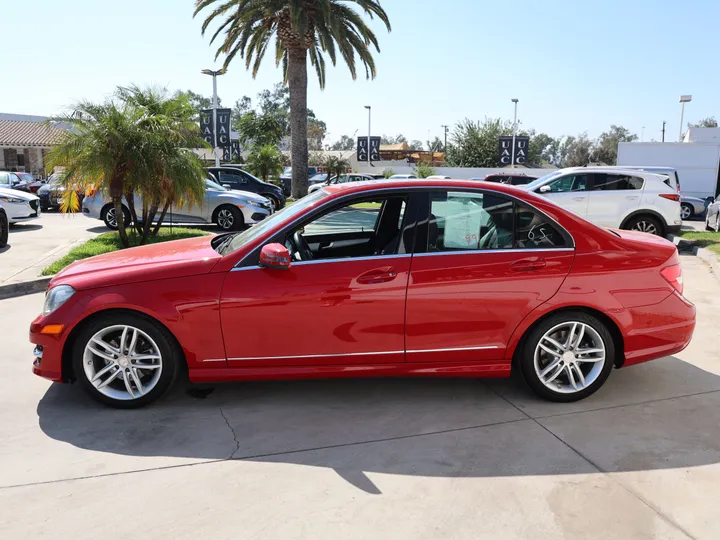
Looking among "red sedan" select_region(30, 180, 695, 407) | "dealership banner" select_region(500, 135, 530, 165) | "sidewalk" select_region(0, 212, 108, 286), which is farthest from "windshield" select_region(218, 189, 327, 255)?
"dealership banner" select_region(500, 135, 530, 165)

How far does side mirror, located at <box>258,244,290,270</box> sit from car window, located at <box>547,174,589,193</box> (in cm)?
1059

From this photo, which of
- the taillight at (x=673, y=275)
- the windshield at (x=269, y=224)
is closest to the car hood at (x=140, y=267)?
the windshield at (x=269, y=224)

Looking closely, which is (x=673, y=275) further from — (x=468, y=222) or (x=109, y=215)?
(x=109, y=215)

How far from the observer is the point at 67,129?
10.3m

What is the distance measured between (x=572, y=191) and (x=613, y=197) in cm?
85

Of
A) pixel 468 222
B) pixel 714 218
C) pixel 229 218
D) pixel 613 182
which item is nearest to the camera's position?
pixel 468 222

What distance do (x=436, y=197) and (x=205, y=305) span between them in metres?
1.82

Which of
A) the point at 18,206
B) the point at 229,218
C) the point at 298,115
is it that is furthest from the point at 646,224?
the point at 18,206

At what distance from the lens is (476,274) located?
428 centimetres

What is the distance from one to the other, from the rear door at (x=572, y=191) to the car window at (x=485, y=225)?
30.5 feet

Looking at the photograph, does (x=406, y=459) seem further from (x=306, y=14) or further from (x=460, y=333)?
(x=306, y=14)

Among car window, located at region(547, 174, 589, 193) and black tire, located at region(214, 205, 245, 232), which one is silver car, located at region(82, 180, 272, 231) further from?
car window, located at region(547, 174, 589, 193)

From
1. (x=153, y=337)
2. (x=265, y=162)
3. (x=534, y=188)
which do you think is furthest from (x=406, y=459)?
(x=265, y=162)

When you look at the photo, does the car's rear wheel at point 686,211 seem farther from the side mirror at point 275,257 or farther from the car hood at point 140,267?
the side mirror at point 275,257
